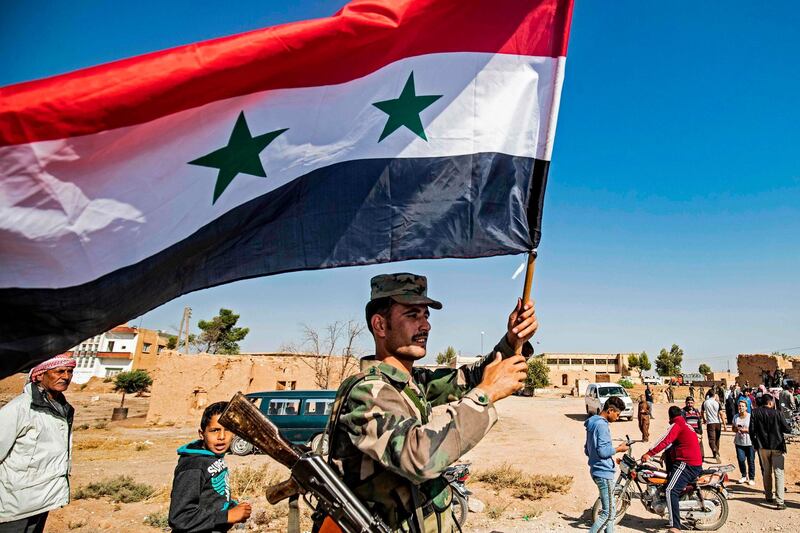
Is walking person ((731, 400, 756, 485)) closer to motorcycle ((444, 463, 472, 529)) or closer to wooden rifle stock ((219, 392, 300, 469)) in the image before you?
motorcycle ((444, 463, 472, 529))

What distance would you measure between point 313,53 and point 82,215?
52.1 inches

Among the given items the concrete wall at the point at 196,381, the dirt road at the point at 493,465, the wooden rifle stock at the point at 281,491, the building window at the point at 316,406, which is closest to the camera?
the wooden rifle stock at the point at 281,491

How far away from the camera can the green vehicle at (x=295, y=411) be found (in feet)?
45.1

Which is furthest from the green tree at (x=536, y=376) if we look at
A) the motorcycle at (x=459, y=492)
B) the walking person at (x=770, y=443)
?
the motorcycle at (x=459, y=492)

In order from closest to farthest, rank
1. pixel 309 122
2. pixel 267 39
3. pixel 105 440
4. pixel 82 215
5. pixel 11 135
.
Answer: pixel 11 135, pixel 82 215, pixel 267 39, pixel 309 122, pixel 105 440

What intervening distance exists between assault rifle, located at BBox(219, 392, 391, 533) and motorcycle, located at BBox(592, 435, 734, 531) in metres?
6.28

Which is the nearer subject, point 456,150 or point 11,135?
point 11,135

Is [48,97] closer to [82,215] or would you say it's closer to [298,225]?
[82,215]

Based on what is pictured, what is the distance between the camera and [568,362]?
8681cm

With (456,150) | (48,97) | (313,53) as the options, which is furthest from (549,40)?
(48,97)

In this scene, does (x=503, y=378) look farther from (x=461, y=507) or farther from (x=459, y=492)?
(x=461, y=507)

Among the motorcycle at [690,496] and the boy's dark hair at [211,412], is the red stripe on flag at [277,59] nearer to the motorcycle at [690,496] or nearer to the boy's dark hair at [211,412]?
the boy's dark hair at [211,412]

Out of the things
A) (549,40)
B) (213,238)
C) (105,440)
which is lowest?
(105,440)

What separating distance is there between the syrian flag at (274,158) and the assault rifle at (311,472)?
0.71 metres
